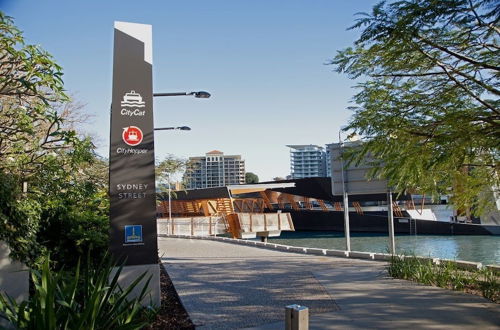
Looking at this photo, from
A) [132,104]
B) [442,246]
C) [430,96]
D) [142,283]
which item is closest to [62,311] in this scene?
[142,283]

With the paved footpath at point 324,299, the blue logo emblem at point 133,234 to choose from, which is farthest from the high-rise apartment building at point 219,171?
the blue logo emblem at point 133,234

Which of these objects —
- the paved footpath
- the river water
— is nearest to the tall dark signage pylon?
the paved footpath

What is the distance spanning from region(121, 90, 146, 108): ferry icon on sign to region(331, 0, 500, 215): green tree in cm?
376

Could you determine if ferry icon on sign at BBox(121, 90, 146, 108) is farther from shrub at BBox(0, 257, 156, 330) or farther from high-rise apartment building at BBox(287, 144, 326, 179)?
high-rise apartment building at BBox(287, 144, 326, 179)

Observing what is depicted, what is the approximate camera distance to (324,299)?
7.69 meters

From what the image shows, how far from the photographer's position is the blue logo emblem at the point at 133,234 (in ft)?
23.9

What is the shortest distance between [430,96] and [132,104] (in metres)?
5.20

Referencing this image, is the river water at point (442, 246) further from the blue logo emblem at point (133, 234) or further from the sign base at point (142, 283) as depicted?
the blue logo emblem at point (133, 234)

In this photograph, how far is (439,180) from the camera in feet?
29.9

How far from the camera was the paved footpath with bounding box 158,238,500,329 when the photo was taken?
6262 mm

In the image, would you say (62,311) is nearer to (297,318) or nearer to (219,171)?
(297,318)

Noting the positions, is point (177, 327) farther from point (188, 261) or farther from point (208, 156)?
point (208, 156)

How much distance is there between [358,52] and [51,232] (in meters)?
6.63

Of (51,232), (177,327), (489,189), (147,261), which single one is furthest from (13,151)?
(489,189)
